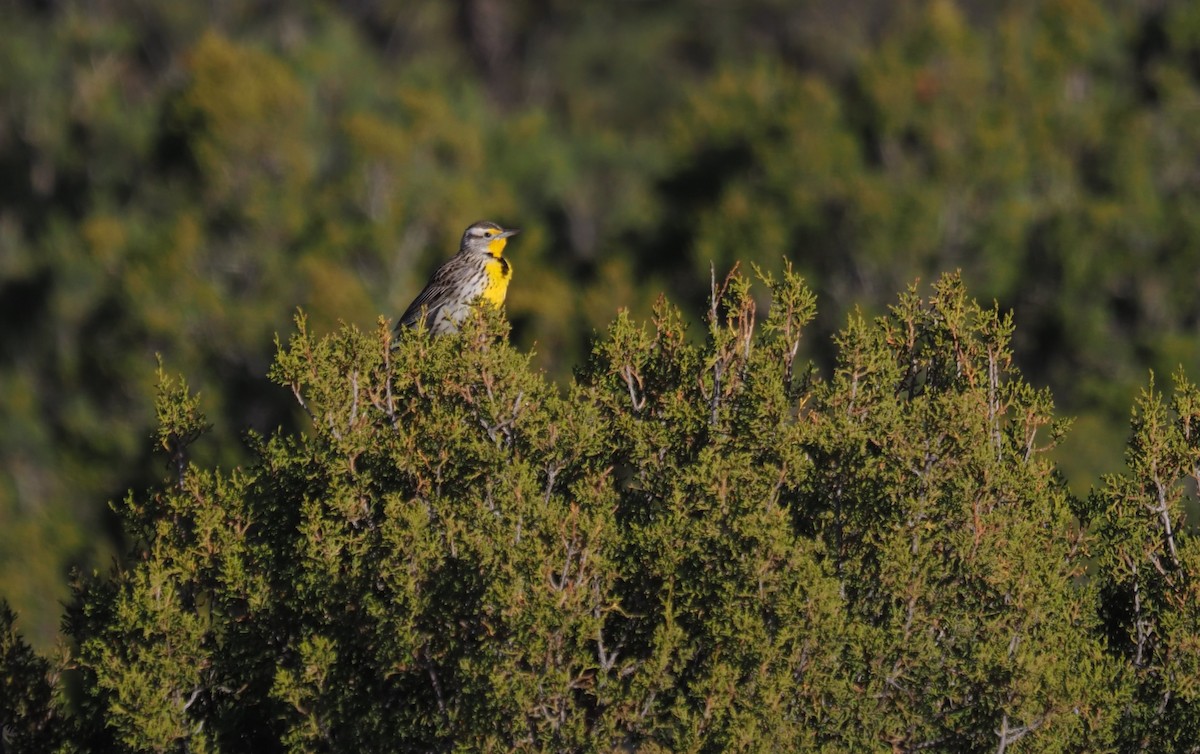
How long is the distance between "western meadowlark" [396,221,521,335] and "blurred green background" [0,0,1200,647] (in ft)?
48.1

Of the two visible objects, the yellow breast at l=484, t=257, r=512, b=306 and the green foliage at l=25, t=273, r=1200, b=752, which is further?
the yellow breast at l=484, t=257, r=512, b=306

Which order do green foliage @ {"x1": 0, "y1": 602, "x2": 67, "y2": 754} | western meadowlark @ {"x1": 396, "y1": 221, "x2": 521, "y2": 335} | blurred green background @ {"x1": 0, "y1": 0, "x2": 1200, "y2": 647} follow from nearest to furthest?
1. green foliage @ {"x1": 0, "y1": 602, "x2": 67, "y2": 754}
2. western meadowlark @ {"x1": 396, "y1": 221, "x2": 521, "y2": 335}
3. blurred green background @ {"x1": 0, "y1": 0, "x2": 1200, "y2": 647}

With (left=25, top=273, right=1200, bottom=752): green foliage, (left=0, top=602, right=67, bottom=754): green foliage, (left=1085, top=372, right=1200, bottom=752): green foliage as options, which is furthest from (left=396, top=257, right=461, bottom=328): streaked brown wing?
(left=1085, top=372, right=1200, bottom=752): green foliage

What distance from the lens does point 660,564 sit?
28.9 ft

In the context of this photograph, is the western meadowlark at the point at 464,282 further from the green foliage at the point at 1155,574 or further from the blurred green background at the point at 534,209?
the blurred green background at the point at 534,209

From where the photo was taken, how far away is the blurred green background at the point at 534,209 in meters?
31.8

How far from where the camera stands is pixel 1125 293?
108 ft

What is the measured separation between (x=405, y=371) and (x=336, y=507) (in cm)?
99

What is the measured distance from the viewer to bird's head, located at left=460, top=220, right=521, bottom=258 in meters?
14.9

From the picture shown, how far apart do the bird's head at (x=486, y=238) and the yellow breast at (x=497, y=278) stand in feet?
1.11

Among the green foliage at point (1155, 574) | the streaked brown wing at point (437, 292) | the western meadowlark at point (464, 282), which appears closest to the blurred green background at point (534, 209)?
the western meadowlark at point (464, 282)

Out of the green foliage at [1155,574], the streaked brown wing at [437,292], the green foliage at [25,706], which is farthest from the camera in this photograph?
the streaked brown wing at [437,292]

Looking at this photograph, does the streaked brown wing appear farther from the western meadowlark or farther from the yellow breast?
the yellow breast

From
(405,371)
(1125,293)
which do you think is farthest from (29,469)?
(405,371)
